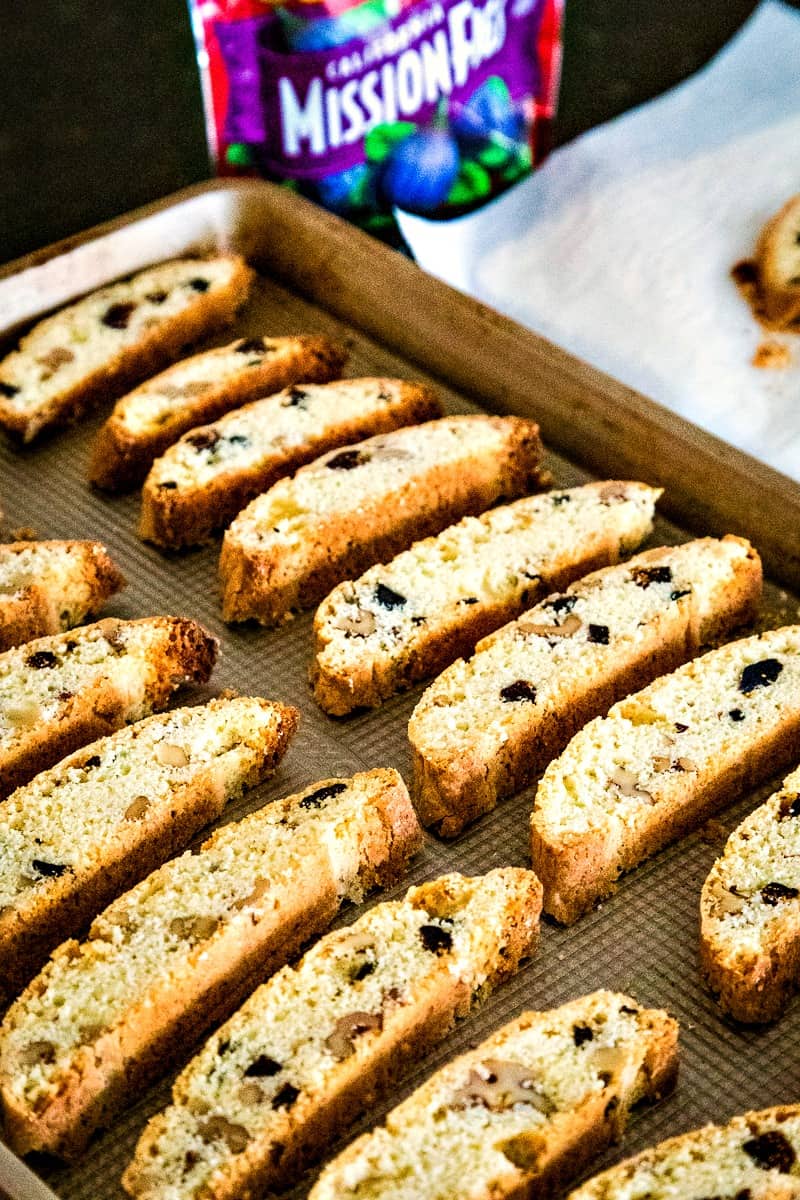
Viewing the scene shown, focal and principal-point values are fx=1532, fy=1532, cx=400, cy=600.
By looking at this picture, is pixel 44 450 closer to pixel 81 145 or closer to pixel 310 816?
pixel 81 145

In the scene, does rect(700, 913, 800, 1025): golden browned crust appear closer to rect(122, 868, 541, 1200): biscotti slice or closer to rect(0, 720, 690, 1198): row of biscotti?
rect(0, 720, 690, 1198): row of biscotti

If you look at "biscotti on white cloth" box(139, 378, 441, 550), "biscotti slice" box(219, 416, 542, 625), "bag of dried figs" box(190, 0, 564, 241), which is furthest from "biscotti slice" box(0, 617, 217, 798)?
"bag of dried figs" box(190, 0, 564, 241)

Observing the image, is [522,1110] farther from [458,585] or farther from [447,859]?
[458,585]

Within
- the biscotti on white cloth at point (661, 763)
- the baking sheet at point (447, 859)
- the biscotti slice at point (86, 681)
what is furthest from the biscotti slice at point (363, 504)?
the biscotti on white cloth at point (661, 763)

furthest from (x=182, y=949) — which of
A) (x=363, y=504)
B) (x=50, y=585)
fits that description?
(x=363, y=504)

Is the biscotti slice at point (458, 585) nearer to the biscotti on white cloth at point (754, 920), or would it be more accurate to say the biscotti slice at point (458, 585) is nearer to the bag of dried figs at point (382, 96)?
the biscotti on white cloth at point (754, 920)

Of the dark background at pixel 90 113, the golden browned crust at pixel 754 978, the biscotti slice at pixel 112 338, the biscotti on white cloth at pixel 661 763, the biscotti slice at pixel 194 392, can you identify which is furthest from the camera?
the dark background at pixel 90 113
